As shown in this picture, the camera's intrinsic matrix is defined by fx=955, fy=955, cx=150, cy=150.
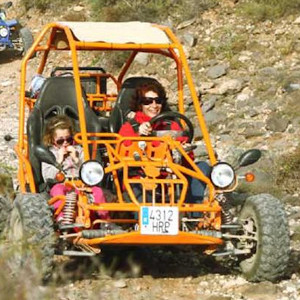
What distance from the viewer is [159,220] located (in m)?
6.79

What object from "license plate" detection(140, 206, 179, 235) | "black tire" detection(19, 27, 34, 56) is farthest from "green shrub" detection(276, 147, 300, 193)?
"black tire" detection(19, 27, 34, 56)

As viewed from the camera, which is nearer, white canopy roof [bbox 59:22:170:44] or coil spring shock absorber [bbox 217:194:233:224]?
coil spring shock absorber [bbox 217:194:233:224]

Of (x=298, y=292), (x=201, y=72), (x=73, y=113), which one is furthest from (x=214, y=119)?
(x=298, y=292)

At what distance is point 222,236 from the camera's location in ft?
23.2

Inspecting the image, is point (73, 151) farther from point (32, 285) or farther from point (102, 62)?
point (102, 62)

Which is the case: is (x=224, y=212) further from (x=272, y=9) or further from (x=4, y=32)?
(x=4, y=32)

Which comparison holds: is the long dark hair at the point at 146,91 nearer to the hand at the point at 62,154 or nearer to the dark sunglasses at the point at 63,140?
the dark sunglasses at the point at 63,140

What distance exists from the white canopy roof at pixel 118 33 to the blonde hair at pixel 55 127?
734mm

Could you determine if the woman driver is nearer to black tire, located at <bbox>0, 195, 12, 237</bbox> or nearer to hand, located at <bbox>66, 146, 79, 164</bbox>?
hand, located at <bbox>66, 146, 79, 164</bbox>

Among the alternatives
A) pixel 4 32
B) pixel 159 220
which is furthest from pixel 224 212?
pixel 4 32

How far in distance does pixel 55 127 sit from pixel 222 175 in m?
1.63

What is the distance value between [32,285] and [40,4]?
893 inches

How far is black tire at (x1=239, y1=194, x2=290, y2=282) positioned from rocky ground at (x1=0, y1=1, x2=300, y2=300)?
10 cm

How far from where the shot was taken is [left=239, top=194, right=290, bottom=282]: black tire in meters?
6.98
